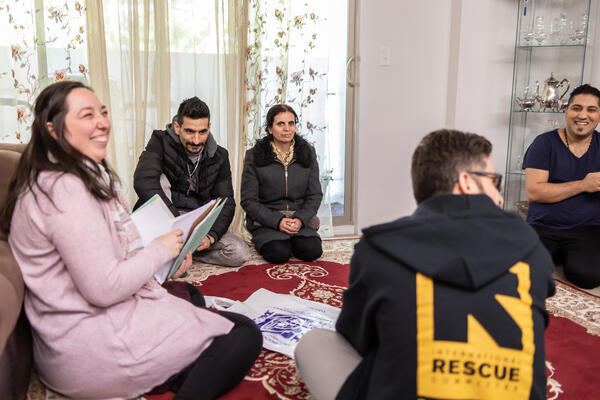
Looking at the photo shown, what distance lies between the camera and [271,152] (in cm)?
298

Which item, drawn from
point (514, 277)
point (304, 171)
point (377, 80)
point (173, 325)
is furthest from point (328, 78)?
point (514, 277)

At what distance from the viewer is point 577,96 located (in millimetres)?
2609

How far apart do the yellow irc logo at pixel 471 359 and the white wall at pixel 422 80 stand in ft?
8.88

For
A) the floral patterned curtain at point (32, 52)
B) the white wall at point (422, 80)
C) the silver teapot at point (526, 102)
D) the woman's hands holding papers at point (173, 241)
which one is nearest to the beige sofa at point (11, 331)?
the woman's hands holding papers at point (173, 241)

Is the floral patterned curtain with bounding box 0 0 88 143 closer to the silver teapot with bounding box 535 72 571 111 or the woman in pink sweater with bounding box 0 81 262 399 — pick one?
the woman in pink sweater with bounding box 0 81 262 399

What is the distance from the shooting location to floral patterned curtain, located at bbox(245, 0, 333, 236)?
3207 mm

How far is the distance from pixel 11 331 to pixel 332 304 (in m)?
1.35

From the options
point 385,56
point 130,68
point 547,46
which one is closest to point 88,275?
point 130,68

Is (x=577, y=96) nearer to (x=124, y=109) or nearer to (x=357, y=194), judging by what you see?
(x=357, y=194)

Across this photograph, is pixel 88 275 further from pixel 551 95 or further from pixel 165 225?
pixel 551 95

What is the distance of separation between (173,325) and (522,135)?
2.97 meters

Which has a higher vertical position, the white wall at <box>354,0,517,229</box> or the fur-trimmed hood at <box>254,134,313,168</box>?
the white wall at <box>354,0,517,229</box>

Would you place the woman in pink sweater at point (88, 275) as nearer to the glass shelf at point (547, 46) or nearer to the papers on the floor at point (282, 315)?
the papers on the floor at point (282, 315)

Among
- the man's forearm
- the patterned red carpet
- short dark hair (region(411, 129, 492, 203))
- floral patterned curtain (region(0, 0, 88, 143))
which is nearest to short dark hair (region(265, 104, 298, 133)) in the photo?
the patterned red carpet
